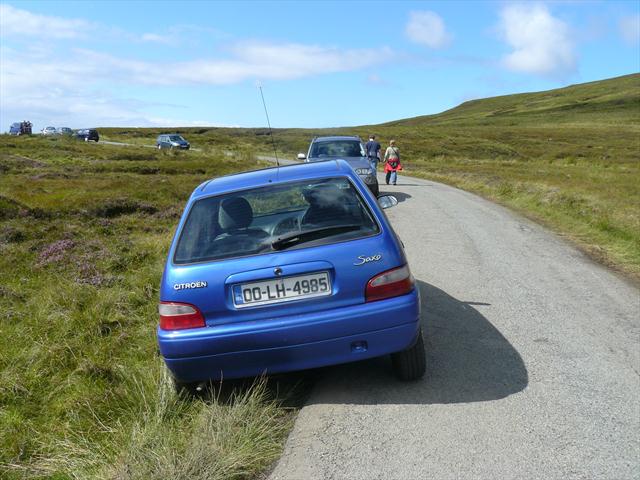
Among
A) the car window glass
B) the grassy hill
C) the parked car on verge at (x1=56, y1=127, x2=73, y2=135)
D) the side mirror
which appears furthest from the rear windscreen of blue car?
the grassy hill

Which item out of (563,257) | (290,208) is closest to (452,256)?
(563,257)

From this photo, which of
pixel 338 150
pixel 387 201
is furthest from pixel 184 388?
pixel 338 150

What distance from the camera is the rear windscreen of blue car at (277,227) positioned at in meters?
3.86

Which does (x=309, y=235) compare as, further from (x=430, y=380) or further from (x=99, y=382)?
(x=99, y=382)

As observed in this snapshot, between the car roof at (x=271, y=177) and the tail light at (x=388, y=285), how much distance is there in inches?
43.4

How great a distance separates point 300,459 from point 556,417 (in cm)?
168

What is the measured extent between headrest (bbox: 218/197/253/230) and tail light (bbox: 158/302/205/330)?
2.50 feet

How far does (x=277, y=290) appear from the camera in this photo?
371 cm

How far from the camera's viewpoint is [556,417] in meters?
3.52

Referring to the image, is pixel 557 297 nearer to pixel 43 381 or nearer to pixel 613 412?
pixel 613 412

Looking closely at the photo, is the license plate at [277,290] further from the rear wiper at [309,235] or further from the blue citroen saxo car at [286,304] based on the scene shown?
the rear wiper at [309,235]

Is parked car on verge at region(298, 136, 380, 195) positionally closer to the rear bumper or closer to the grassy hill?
the rear bumper

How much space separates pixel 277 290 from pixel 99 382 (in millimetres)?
2042

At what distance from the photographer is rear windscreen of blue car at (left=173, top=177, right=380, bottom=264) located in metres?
3.86
